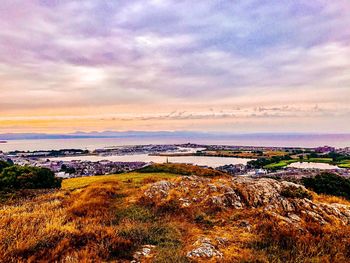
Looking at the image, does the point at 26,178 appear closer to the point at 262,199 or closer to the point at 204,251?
the point at 262,199

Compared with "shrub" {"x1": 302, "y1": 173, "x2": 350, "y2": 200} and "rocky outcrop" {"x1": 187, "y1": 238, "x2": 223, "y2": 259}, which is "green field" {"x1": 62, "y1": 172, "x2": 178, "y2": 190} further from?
"rocky outcrop" {"x1": 187, "y1": 238, "x2": 223, "y2": 259}

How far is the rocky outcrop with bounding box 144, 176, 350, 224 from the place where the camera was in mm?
12133

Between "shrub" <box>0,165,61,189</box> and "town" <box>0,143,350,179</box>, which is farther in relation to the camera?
"town" <box>0,143,350,179</box>

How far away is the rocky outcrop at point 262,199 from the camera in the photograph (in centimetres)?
1213

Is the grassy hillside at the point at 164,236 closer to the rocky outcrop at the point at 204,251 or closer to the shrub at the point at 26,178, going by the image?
the rocky outcrop at the point at 204,251

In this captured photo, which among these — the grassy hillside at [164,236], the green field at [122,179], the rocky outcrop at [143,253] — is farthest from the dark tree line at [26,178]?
the rocky outcrop at [143,253]

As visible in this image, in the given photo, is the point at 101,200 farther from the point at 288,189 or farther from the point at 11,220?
the point at 288,189

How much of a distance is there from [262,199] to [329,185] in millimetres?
13415

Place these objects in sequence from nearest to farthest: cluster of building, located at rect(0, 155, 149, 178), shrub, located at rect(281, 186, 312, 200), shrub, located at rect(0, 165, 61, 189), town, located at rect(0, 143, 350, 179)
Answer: shrub, located at rect(281, 186, 312, 200) < shrub, located at rect(0, 165, 61, 189) < town, located at rect(0, 143, 350, 179) < cluster of building, located at rect(0, 155, 149, 178)

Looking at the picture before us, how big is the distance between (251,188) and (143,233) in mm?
8036

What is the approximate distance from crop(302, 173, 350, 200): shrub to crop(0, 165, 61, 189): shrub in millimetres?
27164

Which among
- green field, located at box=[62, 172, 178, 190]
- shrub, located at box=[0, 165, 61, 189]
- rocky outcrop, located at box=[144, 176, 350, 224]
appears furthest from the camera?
shrub, located at box=[0, 165, 61, 189]

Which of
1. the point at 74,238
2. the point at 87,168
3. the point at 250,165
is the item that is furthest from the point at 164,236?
the point at 250,165

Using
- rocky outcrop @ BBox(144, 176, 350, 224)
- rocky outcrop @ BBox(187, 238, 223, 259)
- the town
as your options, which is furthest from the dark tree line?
the town
